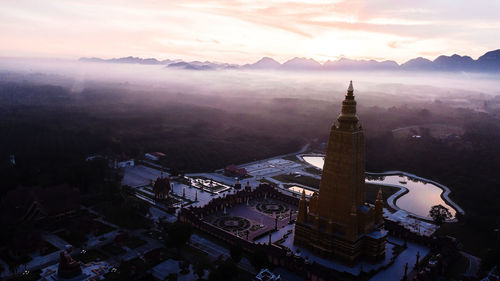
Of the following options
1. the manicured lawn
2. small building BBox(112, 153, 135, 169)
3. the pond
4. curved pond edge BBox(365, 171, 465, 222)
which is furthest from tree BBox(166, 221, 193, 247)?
small building BBox(112, 153, 135, 169)

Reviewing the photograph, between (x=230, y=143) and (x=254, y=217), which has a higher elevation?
(x=230, y=143)

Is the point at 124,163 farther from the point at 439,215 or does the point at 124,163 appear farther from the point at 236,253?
the point at 439,215

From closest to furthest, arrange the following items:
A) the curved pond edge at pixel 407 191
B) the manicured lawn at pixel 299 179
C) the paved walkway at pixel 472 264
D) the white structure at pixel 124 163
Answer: the paved walkway at pixel 472 264
the curved pond edge at pixel 407 191
the manicured lawn at pixel 299 179
the white structure at pixel 124 163

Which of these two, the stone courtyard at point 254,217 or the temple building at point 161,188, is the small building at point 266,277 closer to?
the stone courtyard at point 254,217

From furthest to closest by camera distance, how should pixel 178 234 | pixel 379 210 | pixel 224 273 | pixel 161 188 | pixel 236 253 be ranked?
pixel 161 188
pixel 379 210
pixel 178 234
pixel 236 253
pixel 224 273

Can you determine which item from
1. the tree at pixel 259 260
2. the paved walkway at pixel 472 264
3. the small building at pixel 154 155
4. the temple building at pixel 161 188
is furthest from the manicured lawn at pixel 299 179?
the tree at pixel 259 260

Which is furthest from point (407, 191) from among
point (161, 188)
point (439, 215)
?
point (161, 188)
